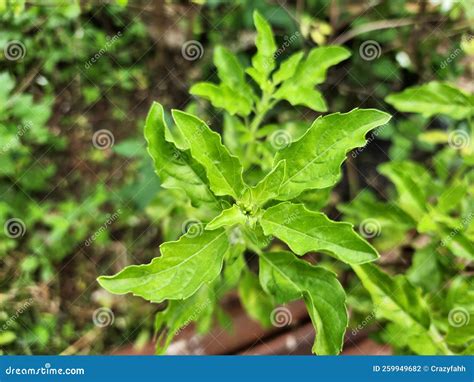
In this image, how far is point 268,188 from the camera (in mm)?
1803

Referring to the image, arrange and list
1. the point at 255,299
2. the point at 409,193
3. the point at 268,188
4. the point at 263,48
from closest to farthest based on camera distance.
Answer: the point at 268,188 → the point at 263,48 → the point at 409,193 → the point at 255,299

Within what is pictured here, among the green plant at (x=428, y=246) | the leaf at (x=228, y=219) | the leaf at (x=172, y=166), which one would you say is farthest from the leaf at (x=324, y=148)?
the green plant at (x=428, y=246)

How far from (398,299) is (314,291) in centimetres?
59

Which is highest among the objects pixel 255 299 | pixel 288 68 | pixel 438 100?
pixel 288 68

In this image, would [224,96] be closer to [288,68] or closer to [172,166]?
[288,68]

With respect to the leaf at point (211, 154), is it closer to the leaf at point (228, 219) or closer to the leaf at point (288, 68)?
the leaf at point (228, 219)

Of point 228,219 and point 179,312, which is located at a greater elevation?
point 228,219

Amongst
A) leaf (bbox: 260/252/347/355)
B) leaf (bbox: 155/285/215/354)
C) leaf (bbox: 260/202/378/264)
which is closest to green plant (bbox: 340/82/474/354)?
leaf (bbox: 260/252/347/355)

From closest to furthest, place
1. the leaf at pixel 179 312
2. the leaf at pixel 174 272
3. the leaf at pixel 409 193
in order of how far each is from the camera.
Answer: the leaf at pixel 174 272 → the leaf at pixel 179 312 → the leaf at pixel 409 193

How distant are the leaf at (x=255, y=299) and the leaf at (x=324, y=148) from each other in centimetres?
98

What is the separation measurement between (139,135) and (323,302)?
183cm

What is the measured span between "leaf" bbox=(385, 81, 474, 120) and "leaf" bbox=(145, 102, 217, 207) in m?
1.16

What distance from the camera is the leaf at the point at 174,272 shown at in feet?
5.37

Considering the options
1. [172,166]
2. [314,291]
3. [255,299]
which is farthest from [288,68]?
[255,299]
